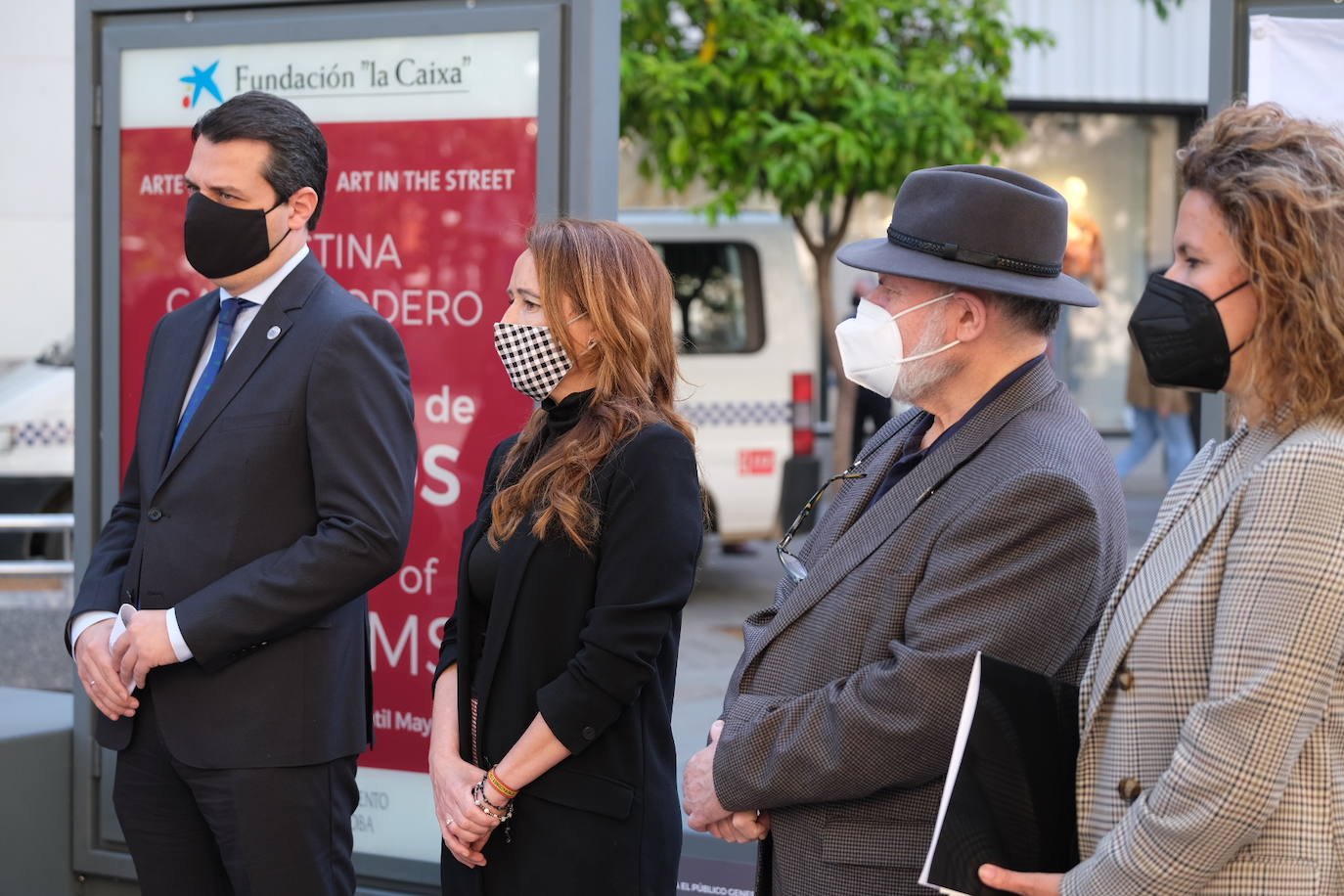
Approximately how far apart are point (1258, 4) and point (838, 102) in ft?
20.1

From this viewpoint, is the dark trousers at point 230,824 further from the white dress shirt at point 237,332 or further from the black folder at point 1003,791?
the black folder at point 1003,791

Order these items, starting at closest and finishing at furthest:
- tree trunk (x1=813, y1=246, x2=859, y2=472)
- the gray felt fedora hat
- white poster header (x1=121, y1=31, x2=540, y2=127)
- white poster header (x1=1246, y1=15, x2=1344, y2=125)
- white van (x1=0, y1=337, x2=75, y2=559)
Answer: the gray felt fedora hat
white poster header (x1=1246, y1=15, x2=1344, y2=125)
white poster header (x1=121, y1=31, x2=540, y2=127)
white van (x1=0, y1=337, x2=75, y2=559)
tree trunk (x1=813, y1=246, x2=859, y2=472)

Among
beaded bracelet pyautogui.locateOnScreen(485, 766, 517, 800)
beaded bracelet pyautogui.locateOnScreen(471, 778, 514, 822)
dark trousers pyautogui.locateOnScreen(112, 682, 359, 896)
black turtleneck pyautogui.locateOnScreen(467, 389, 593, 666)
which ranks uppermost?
black turtleneck pyautogui.locateOnScreen(467, 389, 593, 666)

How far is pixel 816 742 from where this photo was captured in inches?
90.1

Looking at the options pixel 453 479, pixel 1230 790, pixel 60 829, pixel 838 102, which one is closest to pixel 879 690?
pixel 1230 790

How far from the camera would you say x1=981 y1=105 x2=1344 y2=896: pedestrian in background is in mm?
1759

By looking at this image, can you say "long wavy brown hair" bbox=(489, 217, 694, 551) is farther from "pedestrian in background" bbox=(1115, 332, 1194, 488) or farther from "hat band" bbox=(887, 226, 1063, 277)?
"pedestrian in background" bbox=(1115, 332, 1194, 488)

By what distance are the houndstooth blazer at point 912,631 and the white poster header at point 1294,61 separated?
1.50 meters

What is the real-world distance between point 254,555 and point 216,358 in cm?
43

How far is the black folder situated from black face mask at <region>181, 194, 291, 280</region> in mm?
1744

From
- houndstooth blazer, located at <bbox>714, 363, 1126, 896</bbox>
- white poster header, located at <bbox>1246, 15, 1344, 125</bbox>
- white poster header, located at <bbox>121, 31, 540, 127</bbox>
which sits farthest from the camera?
white poster header, located at <bbox>121, 31, 540, 127</bbox>

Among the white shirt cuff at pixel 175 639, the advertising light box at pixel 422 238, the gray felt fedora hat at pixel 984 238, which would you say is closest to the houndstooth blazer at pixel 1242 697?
the gray felt fedora hat at pixel 984 238

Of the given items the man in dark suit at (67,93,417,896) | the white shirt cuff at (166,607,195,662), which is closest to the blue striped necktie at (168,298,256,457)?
the man in dark suit at (67,93,417,896)

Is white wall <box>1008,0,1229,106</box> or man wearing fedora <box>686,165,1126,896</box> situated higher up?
white wall <box>1008,0,1229,106</box>
